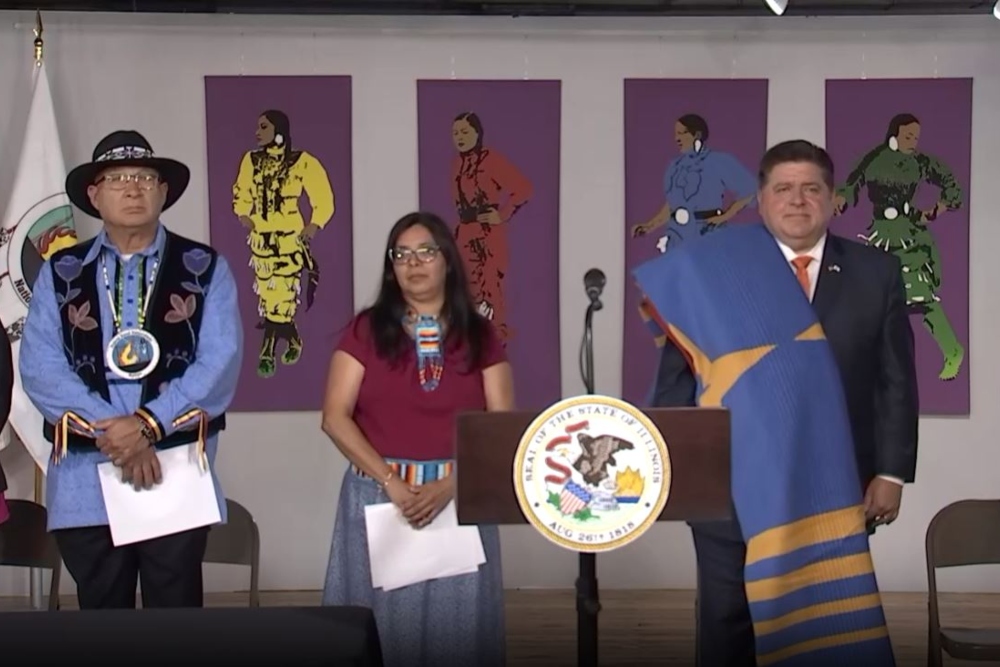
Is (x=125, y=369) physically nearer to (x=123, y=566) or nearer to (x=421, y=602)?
(x=123, y=566)

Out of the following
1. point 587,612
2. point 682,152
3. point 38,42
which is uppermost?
point 38,42

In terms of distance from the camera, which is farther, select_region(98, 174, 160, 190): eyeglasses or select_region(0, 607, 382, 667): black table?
select_region(98, 174, 160, 190): eyeglasses

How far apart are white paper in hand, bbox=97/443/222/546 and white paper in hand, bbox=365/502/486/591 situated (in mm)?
389

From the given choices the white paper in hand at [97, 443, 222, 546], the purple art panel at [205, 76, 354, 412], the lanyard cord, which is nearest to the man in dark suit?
the white paper in hand at [97, 443, 222, 546]

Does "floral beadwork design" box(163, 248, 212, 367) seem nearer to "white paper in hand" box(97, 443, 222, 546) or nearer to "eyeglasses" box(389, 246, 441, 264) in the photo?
"white paper in hand" box(97, 443, 222, 546)

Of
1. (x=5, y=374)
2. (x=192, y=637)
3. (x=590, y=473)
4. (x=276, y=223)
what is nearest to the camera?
(x=192, y=637)

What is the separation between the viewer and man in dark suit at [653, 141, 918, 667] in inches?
98.4

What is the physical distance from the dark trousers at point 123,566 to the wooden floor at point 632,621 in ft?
4.74

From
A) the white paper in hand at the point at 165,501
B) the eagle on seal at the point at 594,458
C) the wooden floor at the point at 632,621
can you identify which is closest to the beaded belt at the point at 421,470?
the white paper in hand at the point at 165,501

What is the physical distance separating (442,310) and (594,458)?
1185 mm

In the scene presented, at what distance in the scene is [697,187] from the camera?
450 cm

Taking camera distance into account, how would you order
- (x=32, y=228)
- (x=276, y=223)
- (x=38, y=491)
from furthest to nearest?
(x=276, y=223) < (x=38, y=491) < (x=32, y=228)

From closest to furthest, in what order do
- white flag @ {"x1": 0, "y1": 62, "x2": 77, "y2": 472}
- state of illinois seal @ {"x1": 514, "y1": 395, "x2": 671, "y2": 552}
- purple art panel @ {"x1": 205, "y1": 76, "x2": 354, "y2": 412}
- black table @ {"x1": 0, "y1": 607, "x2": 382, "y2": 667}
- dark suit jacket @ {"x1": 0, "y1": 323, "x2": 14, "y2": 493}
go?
1. black table @ {"x1": 0, "y1": 607, "x2": 382, "y2": 667}
2. state of illinois seal @ {"x1": 514, "y1": 395, "x2": 671, "y2": 552}
3. dark suit jacket @ {"x1": 0, "y1": 323, "x2": 14, "y2": 493}
4. white flag @ {"x1": 0, "y1": 62, "x2": 77, "y2": 472}
5. purple art panel @ {"x1": 205, "y1": 76, "x2": 354, "y2": 412}

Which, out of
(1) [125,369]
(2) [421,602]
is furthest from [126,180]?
(2) [421,602]
